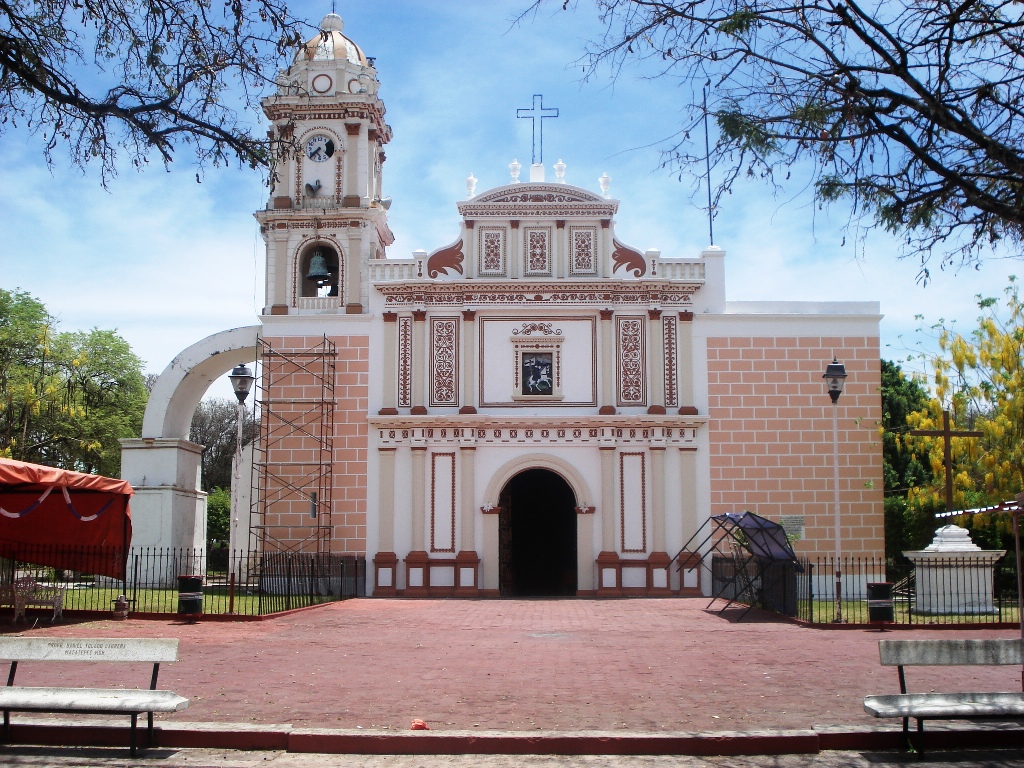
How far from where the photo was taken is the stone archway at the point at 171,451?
2534 cm

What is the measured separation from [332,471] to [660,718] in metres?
17.3

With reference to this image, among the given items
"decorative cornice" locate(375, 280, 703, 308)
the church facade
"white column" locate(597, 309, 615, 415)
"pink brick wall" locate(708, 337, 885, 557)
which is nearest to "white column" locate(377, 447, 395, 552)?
the church facade

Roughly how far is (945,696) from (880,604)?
867cm

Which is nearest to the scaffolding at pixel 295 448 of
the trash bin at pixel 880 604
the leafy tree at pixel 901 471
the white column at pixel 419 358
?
the white column at pixel 419 358

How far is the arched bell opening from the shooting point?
85.7ft

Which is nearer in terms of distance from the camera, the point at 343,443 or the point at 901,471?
the point at 343,443

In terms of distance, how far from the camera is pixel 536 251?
1005 inches

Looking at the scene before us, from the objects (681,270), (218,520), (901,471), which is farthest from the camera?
(218,520)

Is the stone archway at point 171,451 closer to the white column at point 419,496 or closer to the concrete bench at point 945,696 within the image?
the white column at point 419,496

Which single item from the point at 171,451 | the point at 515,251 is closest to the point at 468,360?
the point at 515,251

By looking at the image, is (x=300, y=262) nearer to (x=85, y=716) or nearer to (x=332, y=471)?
(x=332, y=471)

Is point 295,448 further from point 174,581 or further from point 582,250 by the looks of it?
point 582,250

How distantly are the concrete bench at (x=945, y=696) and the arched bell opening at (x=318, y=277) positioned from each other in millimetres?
20236

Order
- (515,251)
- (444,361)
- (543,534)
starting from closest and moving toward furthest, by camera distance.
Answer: (444,361)
(515,251)
(543,534)
